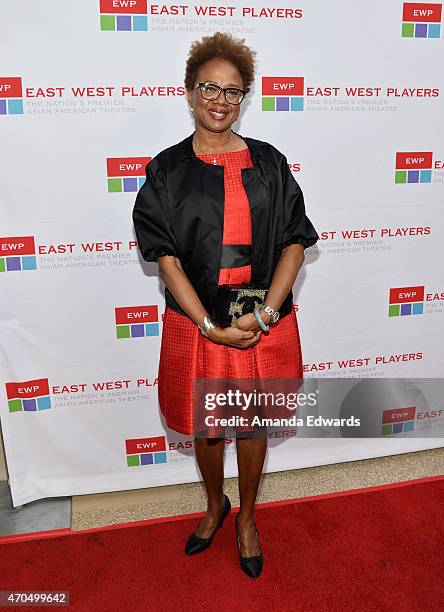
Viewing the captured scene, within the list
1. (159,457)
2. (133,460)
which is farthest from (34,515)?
(159,457)

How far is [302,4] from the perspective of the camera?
2.24 meters

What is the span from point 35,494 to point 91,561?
52 centimetres

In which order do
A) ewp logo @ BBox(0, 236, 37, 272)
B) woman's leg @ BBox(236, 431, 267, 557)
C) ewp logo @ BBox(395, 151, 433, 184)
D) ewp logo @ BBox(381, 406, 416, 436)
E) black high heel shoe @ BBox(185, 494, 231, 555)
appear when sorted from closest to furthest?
woman's leg @ BBox(236, 431, 267, 557) < black high heel shoe @ BBox(185, 494, 231, 555) < ewp logo @ BBox(0, 236, 37, 272) < ewp logo @ BBox(395, 151, 433, 184) < ewp logo @ BBox(381, 406, 416, 436)

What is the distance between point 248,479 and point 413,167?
4.84 ft

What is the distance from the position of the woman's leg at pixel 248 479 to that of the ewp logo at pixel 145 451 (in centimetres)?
61

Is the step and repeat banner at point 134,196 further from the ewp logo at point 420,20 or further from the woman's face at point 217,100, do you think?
the woman's face at point 217,100

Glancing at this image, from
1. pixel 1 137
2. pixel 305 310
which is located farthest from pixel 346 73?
pixel 1 137

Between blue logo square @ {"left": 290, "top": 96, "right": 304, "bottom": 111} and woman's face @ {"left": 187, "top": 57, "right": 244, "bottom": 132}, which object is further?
blue logo square @ {"left": 290, "top": 96, "right": 304, "bottom": 111}

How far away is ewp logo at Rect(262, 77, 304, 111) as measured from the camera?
229 cm

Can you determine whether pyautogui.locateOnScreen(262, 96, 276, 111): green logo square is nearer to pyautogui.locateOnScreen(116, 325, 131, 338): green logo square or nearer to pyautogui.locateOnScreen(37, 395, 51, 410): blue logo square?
pyautogui.locateOnScreen(116, 325, 131, 338): green logo square

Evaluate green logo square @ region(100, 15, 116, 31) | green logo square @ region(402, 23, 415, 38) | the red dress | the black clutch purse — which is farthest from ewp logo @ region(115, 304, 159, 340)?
green logo square @ region(402, 23, 415, 38)

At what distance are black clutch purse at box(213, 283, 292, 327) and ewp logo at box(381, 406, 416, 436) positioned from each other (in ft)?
4.33

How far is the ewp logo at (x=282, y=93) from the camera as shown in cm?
229

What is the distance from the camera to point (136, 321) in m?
2.43
